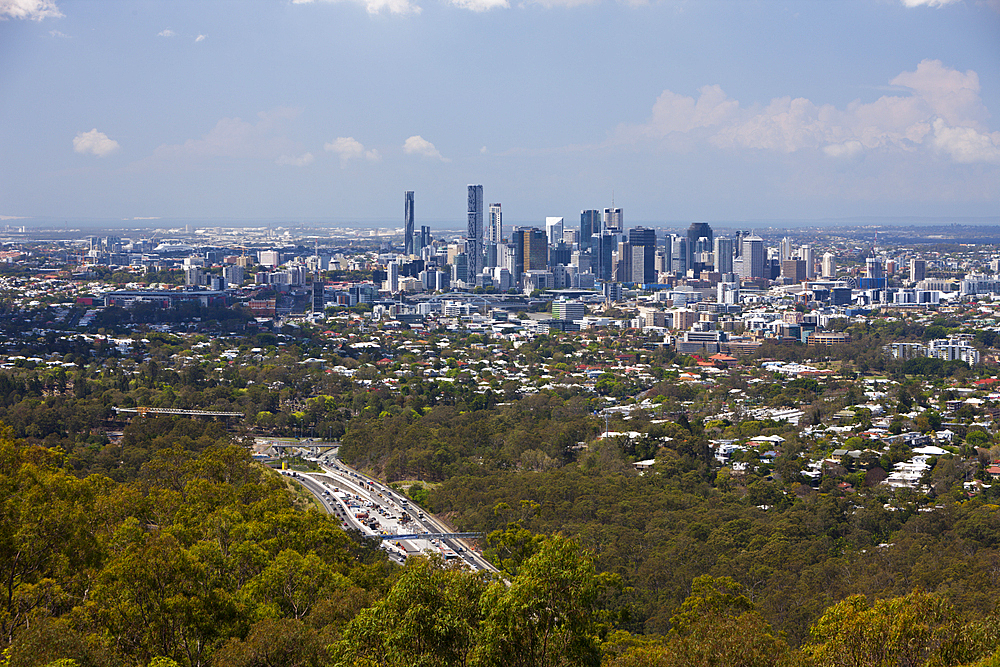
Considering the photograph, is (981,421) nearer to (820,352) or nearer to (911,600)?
(820,352)

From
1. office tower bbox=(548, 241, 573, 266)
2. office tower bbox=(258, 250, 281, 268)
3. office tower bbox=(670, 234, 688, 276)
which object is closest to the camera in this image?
office tower bbox=(258, 250, 281, 268)

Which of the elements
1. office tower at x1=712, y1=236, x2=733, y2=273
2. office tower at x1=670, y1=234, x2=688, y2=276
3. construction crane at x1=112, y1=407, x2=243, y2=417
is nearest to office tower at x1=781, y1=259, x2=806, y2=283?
office tower at x1=712, y1=236, x2=733, y2=273

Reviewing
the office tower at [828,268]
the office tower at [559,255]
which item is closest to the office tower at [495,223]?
the office tower at [559,255]

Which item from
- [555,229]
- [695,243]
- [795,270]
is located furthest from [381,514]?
[555,229]

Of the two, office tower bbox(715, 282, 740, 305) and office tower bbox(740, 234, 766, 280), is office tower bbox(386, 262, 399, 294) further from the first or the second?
office tower bbox(740, 234, 766, 280)

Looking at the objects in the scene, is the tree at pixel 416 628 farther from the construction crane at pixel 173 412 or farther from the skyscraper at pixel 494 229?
the skyscraper at pixel 494 229

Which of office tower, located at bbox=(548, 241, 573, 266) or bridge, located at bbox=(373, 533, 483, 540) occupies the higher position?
office tower, located at bbox=(548, 241, 573, 266)

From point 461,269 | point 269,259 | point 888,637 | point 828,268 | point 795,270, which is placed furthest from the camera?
point 269,259

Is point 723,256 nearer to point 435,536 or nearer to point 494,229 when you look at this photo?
point 494,229
